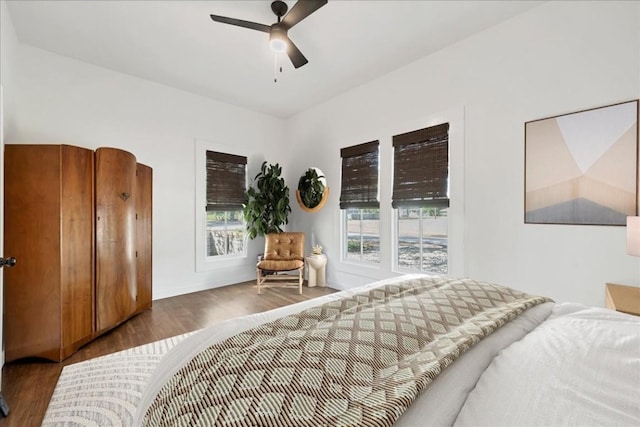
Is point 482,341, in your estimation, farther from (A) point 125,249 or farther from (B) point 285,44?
(A) point 125,249

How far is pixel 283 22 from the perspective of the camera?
227cm

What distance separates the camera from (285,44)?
7.94ft

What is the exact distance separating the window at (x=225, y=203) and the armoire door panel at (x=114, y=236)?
57.0 inches

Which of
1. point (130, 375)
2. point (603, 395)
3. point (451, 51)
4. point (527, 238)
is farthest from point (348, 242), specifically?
point (603, 395)

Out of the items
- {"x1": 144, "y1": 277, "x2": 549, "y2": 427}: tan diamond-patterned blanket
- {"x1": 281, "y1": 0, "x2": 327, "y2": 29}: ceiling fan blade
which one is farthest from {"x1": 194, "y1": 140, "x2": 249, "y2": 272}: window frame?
{"x1": 144, "y1": 277, "x2": 549, "y2": 427}: tan diamond-patterned blanket

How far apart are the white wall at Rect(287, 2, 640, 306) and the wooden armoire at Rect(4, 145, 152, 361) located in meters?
3.04

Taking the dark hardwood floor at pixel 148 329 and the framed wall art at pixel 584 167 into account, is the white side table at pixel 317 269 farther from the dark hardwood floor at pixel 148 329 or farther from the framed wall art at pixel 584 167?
the framed wall art at pixel 584 167

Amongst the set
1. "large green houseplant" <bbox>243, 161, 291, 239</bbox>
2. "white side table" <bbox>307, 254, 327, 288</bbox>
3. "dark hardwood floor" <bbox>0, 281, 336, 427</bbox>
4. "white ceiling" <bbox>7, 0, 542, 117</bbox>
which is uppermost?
"white ceiling" <bbox>7, 0, 542, 117</bbox>

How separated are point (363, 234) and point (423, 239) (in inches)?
36.3

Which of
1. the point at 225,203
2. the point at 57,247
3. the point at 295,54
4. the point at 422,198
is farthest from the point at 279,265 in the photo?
the point at 295,54

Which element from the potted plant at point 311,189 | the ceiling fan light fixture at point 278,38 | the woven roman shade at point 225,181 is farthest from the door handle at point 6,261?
the potted plant at point 311,189

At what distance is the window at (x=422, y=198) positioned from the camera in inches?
122

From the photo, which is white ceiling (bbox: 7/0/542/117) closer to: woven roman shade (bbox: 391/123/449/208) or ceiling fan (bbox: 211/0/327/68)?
ceiling fan (bbox: 211/0/327/68)

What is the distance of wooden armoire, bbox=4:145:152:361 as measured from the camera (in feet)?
7.10
